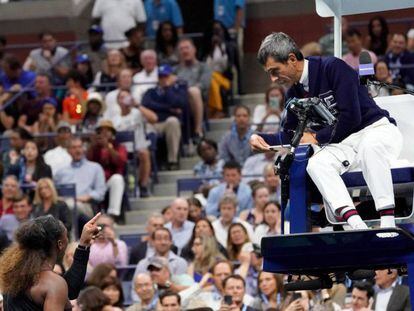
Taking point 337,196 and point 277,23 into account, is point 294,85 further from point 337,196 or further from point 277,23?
point 277,23

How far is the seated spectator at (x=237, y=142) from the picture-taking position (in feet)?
58.4

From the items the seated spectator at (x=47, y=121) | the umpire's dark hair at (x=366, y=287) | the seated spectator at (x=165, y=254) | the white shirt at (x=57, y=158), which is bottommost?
the umpire's dark hair at (x=366, y=287)

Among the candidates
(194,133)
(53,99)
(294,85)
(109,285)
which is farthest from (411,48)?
(294,85)

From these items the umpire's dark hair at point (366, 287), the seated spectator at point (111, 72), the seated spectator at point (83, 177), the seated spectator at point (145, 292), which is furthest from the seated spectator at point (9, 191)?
the umpire's dark hair at point (366, 287)

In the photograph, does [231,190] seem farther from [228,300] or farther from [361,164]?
[361,164]

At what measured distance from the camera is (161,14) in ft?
69.6

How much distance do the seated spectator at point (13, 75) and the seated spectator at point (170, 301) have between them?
8.24 m

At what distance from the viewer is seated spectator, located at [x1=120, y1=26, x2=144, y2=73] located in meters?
20.6

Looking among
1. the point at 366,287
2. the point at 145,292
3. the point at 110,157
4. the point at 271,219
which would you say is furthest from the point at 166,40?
the point at 366,287

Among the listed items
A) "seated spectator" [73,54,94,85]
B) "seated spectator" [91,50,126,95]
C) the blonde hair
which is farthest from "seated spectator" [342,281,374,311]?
"seated spectator" [73,54,94,85]

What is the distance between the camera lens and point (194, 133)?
1922 centimetres

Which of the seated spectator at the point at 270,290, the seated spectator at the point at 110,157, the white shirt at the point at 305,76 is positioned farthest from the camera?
the seated spectator at the point at 110,157

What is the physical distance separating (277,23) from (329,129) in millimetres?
12246

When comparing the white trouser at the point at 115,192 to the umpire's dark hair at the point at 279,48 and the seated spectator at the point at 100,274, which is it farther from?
the umpire's dark hair at the point at 279,48
